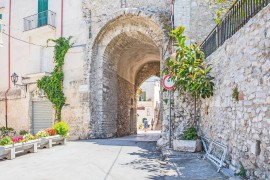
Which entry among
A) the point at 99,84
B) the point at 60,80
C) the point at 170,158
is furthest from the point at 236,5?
the point at 60,80

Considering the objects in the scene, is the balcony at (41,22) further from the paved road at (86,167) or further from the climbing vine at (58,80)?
the paved road at (86,167)

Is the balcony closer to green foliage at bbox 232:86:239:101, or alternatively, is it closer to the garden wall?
the garden wall

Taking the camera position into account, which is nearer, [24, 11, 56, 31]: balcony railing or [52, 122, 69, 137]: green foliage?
[52, 122, 69, 137]: green foliage

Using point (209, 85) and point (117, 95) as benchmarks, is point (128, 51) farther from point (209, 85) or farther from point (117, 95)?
point (209, 85)

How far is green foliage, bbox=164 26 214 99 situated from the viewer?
786 centimetres

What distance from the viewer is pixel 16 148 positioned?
8.77 metres

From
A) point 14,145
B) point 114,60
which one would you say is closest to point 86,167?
point 14,145

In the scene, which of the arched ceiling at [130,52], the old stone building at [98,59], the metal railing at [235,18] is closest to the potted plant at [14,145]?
the old stone building at [98,59]

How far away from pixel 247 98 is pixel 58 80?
1243cm

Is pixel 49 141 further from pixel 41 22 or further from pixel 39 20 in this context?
pixel 39 20

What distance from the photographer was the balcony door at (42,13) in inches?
656

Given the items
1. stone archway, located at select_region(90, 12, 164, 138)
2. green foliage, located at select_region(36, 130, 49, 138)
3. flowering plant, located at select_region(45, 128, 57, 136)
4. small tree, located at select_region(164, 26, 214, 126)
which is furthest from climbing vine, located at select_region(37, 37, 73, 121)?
small tree, located at select_region(164, 26, 214, 126)

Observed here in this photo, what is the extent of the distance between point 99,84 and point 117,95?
2763 millimetres

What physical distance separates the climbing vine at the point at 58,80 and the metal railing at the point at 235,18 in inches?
373
